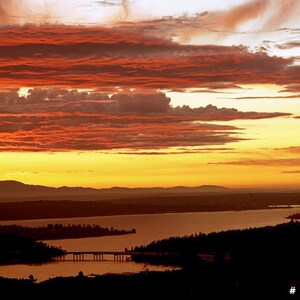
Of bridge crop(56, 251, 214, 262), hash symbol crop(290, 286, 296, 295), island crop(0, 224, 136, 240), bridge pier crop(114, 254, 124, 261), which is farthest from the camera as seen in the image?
island crop(0, 224, 136, 240)

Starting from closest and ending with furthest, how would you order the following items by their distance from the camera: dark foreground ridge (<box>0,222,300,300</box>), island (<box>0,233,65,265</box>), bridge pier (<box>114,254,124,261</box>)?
dark foreground ridge (<box>0,222,300,300</box>)
bridge pier (<box>114,254,124,261</box>)
island (<box>0,233,65,265</box>)

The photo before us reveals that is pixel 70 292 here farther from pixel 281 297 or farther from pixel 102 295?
pixel 281 297

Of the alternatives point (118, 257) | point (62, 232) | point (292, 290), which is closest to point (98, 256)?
point (118, 257)

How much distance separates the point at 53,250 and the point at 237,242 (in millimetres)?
30014

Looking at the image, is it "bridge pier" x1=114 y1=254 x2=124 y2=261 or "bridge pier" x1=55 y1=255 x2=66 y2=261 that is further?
"bridge pier" x1=55 y1=255 x2=66 y2=261

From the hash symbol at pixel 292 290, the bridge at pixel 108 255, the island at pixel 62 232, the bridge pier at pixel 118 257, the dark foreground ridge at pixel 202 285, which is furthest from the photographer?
the island at pixel 62 232

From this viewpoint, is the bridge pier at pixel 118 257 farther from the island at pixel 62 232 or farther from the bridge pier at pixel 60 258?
the island at pixel 62 232

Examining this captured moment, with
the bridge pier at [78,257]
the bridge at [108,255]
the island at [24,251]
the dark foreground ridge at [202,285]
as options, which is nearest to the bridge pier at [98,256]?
the bridge at [108,255]

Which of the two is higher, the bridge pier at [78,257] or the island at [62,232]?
the island at [62,232]

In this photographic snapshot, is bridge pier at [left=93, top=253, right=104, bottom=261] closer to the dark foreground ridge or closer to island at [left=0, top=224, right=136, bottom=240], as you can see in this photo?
the dark foreground ridge

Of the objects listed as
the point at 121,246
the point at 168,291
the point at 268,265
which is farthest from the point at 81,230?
the point at 168,291

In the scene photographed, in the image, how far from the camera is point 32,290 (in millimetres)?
59031

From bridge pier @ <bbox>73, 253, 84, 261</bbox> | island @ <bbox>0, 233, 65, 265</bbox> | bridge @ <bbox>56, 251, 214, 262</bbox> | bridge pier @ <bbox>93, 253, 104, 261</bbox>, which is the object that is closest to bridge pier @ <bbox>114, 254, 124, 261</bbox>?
bridge @ <bbox>56, 251, 214, 262</bbox>

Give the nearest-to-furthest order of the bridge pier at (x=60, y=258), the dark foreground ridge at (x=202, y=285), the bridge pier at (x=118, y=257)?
the dark foreground ridge at (x=202, y=285), the bridge pier at (x=118, y=257), the bridge pier at (x=60, y=258)
